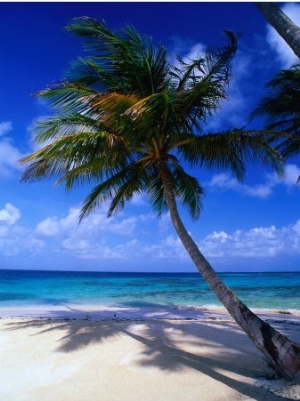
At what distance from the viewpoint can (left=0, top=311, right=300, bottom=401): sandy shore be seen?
4.73 meters

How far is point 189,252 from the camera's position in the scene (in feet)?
20.7

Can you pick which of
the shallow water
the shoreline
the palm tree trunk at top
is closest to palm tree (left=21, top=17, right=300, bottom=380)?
the palm tree trunk at top

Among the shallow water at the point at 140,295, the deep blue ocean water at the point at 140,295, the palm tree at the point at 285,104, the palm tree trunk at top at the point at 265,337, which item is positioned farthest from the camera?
Answer: the deep blue ocean water at the point at 140,295

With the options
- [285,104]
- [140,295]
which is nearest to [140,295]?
[140,295]

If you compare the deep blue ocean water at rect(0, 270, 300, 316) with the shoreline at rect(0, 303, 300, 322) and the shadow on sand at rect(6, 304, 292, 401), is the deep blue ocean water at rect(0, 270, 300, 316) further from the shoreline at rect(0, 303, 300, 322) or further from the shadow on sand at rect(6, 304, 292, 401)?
the shadow on sand at rect(6, 304, 292, 401)

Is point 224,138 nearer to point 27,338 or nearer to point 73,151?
point 73,151

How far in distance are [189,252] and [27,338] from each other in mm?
4710

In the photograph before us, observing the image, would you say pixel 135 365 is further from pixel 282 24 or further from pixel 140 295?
pixel 140 295

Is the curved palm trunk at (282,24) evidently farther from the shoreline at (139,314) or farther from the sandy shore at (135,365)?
the shoreline at (139,314)

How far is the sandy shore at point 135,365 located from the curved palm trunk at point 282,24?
487 cm

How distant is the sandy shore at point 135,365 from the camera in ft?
15.5

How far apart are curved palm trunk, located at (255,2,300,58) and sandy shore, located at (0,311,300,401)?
192 inches

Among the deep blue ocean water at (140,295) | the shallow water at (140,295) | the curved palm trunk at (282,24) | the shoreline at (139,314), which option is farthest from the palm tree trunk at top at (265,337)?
the deep blue ocean water at (140,295)

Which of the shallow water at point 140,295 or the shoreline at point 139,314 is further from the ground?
the shoreline at point 139,314
